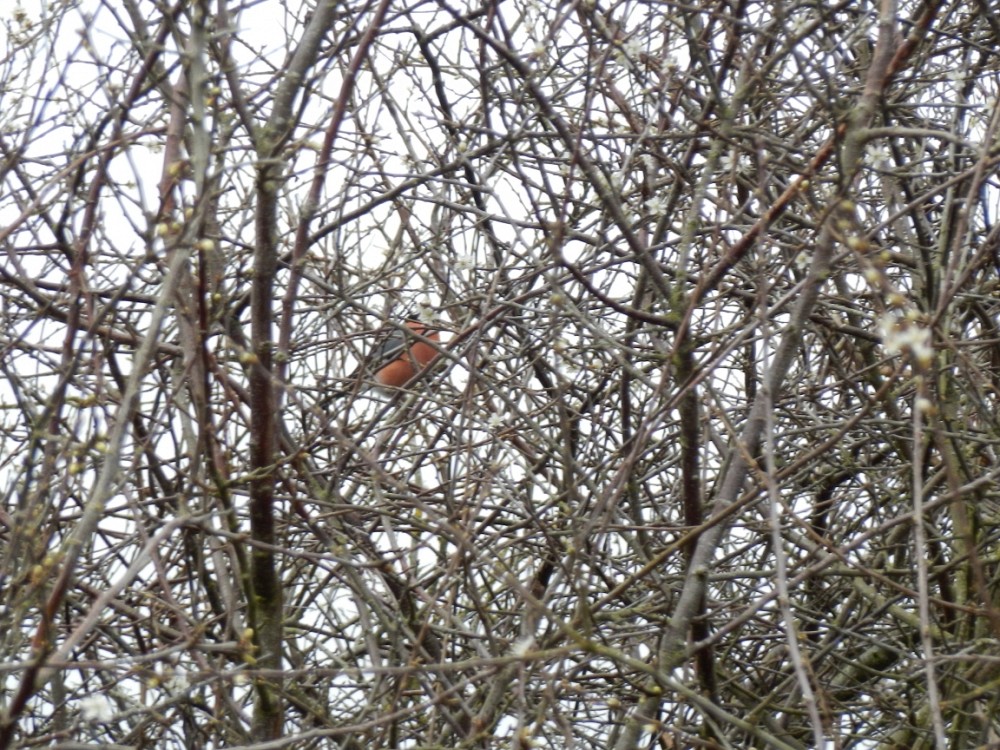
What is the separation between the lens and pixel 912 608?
4121 mm

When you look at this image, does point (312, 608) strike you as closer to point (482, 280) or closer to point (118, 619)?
point (118, 619)

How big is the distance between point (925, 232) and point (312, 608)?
93.3 inches

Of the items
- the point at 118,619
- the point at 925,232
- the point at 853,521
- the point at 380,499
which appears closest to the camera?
the point at 380,499

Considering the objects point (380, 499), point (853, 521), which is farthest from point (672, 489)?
point (380, 499)

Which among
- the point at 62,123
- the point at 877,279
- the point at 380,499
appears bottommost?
the point at 877,279

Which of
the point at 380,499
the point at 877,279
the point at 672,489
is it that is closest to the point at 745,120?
the point at 672,489

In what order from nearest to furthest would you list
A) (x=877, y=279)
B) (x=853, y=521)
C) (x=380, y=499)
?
(x=877, y=279)
(x=380, y=499)
(x=853, y=521)

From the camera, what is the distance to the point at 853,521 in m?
4.34

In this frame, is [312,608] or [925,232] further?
[312,608]

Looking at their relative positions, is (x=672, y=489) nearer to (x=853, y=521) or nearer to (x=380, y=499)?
(x=853, y=521)

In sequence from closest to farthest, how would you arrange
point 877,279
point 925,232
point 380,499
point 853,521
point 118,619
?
point 877,279, point 380,499, point 925,232, point 118,619, point 853,521

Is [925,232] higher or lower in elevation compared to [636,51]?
lower

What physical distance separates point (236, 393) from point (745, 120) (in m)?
2.16

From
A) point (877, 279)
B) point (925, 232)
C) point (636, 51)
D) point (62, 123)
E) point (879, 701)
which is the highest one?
point (62, 123)
